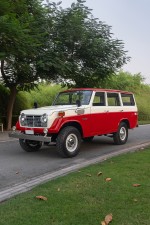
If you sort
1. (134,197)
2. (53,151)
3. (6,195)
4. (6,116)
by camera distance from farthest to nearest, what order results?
(6,116) → (53,151) → (6,195) → (134,197)

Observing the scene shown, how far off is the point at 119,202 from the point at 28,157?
4.65 m

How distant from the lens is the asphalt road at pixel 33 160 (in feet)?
21.5

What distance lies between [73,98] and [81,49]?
7117 millimetres

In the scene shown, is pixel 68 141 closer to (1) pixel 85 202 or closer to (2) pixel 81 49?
(1) pixel 85 202

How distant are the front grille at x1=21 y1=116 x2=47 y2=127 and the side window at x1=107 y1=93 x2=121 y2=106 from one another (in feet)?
9.34

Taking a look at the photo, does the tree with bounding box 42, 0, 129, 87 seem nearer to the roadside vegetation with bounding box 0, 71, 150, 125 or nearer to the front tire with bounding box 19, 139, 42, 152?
the roadside vegetation with bounding box 0, 71, 150, 125

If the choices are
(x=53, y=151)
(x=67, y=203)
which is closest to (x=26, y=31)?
(x=53, y=151)

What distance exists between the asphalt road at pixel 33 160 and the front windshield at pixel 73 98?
157cm

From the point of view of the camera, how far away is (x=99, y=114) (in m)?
9.67

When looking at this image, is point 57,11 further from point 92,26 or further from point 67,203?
point 67,203

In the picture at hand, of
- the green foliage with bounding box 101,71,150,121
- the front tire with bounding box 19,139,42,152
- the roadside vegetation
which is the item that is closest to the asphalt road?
the front tire with bounding box 19,139,42,152

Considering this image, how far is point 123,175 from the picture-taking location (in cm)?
594

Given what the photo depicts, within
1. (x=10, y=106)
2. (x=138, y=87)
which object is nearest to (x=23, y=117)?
(x=10, y=106)

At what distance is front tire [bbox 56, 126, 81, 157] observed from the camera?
8.33 metres
